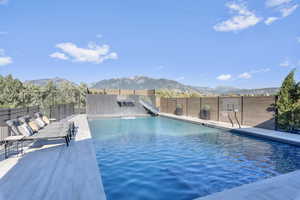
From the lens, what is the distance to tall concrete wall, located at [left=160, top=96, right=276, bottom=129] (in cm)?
770

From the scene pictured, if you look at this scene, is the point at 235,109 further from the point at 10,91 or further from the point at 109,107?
the point at 10,91

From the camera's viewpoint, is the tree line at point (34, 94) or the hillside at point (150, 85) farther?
the hillside at point (150, 85)

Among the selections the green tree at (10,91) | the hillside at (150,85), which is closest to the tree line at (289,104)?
the green tree at (10,91)

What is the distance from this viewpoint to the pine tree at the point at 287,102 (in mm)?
6734

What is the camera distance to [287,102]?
6.87 m

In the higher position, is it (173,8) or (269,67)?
(173,8)

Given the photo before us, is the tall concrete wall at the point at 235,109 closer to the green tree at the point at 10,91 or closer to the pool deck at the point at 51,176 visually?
the pool deck at the point at 51,176

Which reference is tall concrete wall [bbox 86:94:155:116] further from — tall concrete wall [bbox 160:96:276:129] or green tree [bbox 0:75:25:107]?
green tree [bbox 0:75:25:107]

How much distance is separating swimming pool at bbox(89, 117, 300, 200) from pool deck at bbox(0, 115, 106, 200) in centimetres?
39

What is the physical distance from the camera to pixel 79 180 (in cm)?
269

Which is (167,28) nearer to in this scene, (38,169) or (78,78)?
(38,169)

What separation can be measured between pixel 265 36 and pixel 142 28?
8562mm

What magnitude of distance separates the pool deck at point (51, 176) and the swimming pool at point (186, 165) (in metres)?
0.39

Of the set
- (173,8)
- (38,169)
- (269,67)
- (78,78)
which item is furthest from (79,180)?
(78,78)
